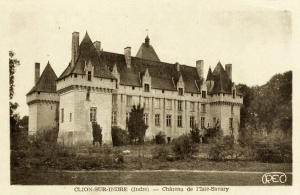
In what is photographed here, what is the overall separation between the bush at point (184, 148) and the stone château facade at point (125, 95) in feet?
11.7

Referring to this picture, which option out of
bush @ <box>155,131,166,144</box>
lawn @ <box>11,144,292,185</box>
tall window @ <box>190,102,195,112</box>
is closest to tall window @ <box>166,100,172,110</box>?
tall window @ <box>190,102,195,112</box>

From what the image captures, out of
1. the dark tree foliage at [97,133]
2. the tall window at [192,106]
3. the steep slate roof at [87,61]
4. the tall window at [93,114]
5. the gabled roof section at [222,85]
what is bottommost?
the dark tree foliage at [97,133]

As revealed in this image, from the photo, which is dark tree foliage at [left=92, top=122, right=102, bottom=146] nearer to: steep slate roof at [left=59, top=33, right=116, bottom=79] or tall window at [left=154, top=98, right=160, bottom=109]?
steep slate roof at [left=59, top=33, right=116, bottom=79]

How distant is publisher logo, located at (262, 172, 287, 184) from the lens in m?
Answer: 10.8

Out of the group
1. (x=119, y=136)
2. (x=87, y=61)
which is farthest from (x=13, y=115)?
(x=119, y=136)

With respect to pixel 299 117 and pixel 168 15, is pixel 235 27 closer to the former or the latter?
pixel 168 15

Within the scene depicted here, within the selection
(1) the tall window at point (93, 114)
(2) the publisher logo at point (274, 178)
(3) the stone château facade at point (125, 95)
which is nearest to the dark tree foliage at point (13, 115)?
(3) the stone château facade at point (125, 95)

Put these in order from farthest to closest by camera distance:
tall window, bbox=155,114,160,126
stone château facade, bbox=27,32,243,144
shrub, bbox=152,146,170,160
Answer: tall window, bbox=155,114,160,126 < stone château facade, bbox=27,32,243,144 < shrub, bbox=152,146,170,160

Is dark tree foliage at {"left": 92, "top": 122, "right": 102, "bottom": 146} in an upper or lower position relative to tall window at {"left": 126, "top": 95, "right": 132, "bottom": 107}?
lower

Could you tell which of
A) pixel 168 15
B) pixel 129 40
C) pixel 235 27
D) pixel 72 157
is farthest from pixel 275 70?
pixel 72 157

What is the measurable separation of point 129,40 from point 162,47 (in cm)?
138

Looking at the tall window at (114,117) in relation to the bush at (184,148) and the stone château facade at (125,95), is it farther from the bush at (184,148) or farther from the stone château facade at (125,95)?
the bush at (184,148)

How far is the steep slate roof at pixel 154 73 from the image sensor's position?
20281 mm

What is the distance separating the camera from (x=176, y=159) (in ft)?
42.3
